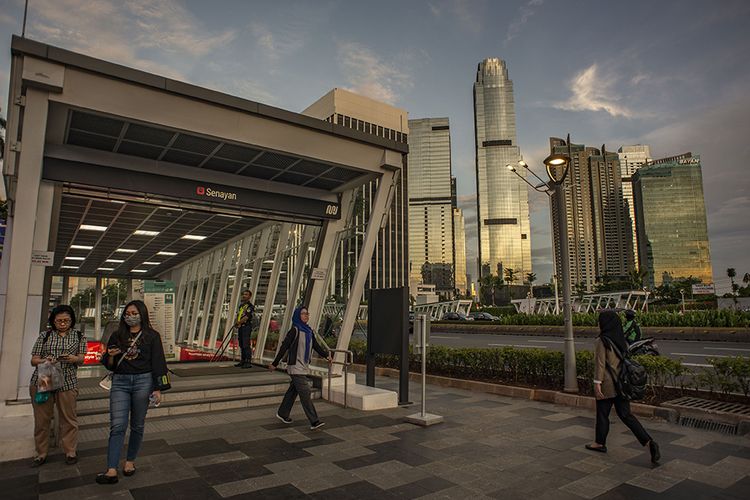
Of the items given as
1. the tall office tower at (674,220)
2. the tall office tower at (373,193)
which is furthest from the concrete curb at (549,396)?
the tall office tower at (674,220)

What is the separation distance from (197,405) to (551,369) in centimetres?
744

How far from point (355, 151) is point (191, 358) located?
9.34m

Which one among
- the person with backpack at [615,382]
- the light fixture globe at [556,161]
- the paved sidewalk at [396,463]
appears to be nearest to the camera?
the paved sidewalk at [396,463]

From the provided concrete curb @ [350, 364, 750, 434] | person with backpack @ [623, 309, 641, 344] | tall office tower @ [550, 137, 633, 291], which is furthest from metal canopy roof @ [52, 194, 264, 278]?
tall office tower @ [550, 137, 633, 291]

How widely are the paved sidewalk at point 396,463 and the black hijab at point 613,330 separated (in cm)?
138

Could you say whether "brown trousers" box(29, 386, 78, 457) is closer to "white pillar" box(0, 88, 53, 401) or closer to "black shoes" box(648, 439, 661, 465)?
"white pillar" box(0, 88, 53, 401)

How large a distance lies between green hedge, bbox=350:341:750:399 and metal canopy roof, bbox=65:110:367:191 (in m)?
5.59

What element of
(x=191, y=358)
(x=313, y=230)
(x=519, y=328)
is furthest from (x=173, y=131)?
(x=519, y=328)

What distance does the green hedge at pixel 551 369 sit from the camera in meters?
8.12

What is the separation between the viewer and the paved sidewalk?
4645mm

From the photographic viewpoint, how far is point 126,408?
192 inches

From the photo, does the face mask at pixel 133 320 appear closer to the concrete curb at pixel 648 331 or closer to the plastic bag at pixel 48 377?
the plastic bag at pixel 48 377

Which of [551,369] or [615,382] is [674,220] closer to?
[551,369]

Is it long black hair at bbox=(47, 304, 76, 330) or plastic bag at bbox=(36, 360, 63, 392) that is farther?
long black hair at bbox=(47, 304, 76, 330)
